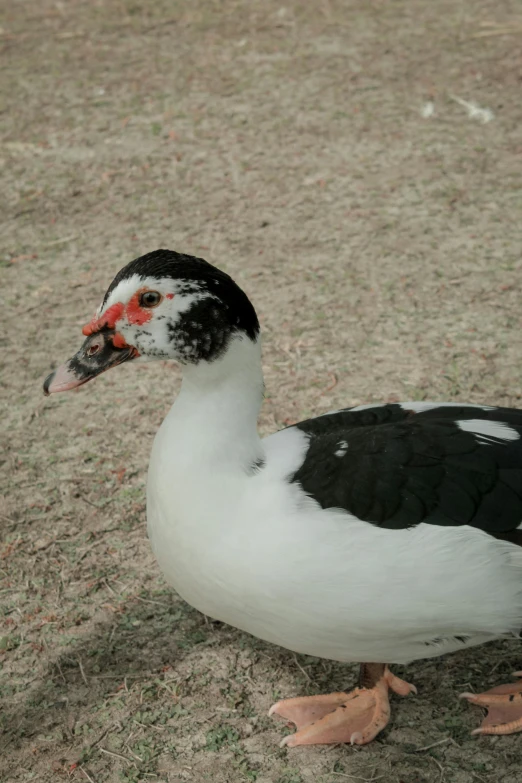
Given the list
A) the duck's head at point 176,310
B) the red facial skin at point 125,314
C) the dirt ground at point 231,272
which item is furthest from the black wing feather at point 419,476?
the dirt ground at point 231,272

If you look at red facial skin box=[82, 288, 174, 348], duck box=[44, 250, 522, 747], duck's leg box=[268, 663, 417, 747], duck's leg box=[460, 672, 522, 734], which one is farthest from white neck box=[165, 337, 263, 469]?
duck's leg box=[460, 672, 522, 734]

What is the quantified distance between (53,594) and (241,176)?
3.25m

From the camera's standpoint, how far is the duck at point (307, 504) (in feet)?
7.35

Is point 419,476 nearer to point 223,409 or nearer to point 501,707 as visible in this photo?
point 223,409

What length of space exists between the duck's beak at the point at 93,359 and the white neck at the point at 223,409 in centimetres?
20

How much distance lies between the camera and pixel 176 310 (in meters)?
2.35

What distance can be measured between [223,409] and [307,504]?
354mm

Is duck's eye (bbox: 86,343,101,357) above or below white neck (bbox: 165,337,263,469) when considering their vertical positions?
above

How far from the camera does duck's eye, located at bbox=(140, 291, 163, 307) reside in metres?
2.34

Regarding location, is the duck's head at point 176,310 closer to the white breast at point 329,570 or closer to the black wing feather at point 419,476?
the white breast at point 329,570

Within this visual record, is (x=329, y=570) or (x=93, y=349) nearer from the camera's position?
(x=329, y=570)

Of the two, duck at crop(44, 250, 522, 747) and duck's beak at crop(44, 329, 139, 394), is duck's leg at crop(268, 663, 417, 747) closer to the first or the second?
duck at crop(44, 250, 522, 747)

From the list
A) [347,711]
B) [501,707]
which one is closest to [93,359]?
[347,711]

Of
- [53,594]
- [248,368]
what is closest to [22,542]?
[53,594]
